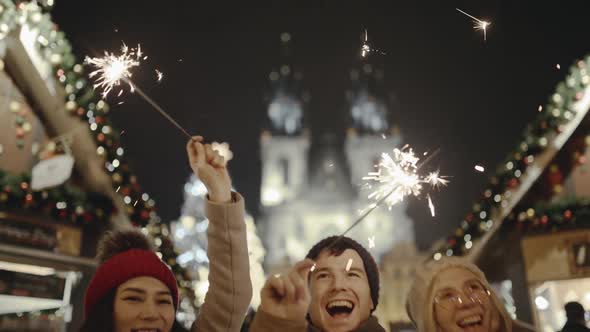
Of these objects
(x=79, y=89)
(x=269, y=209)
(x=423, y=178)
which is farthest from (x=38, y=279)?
(x=269, y=209)

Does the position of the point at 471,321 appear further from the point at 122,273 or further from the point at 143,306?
the point at 122,273

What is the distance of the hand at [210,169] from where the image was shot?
279cm

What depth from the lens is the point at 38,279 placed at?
24.4ft

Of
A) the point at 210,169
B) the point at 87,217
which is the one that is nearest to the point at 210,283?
the point at 210,169

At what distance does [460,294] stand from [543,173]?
22.9 ft

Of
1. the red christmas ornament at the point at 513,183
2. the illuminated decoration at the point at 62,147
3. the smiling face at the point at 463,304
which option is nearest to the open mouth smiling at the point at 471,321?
the smiling face at the point at 463,304

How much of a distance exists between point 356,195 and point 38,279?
5968cm

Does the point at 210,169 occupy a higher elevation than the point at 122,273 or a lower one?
higher

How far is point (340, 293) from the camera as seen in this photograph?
3.32m

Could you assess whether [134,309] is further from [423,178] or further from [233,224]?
[423,178]

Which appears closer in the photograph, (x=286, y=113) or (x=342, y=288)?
(x=342, y=288)

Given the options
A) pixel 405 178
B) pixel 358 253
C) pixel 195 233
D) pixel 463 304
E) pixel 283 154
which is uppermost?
pixel 283 154

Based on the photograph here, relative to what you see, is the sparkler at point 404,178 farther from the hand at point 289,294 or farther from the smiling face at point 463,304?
the hand at point 289,294

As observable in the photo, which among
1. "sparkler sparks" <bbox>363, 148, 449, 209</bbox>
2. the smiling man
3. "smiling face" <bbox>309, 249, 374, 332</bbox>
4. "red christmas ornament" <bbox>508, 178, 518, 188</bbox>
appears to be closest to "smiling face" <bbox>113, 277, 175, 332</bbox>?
the smiling man
